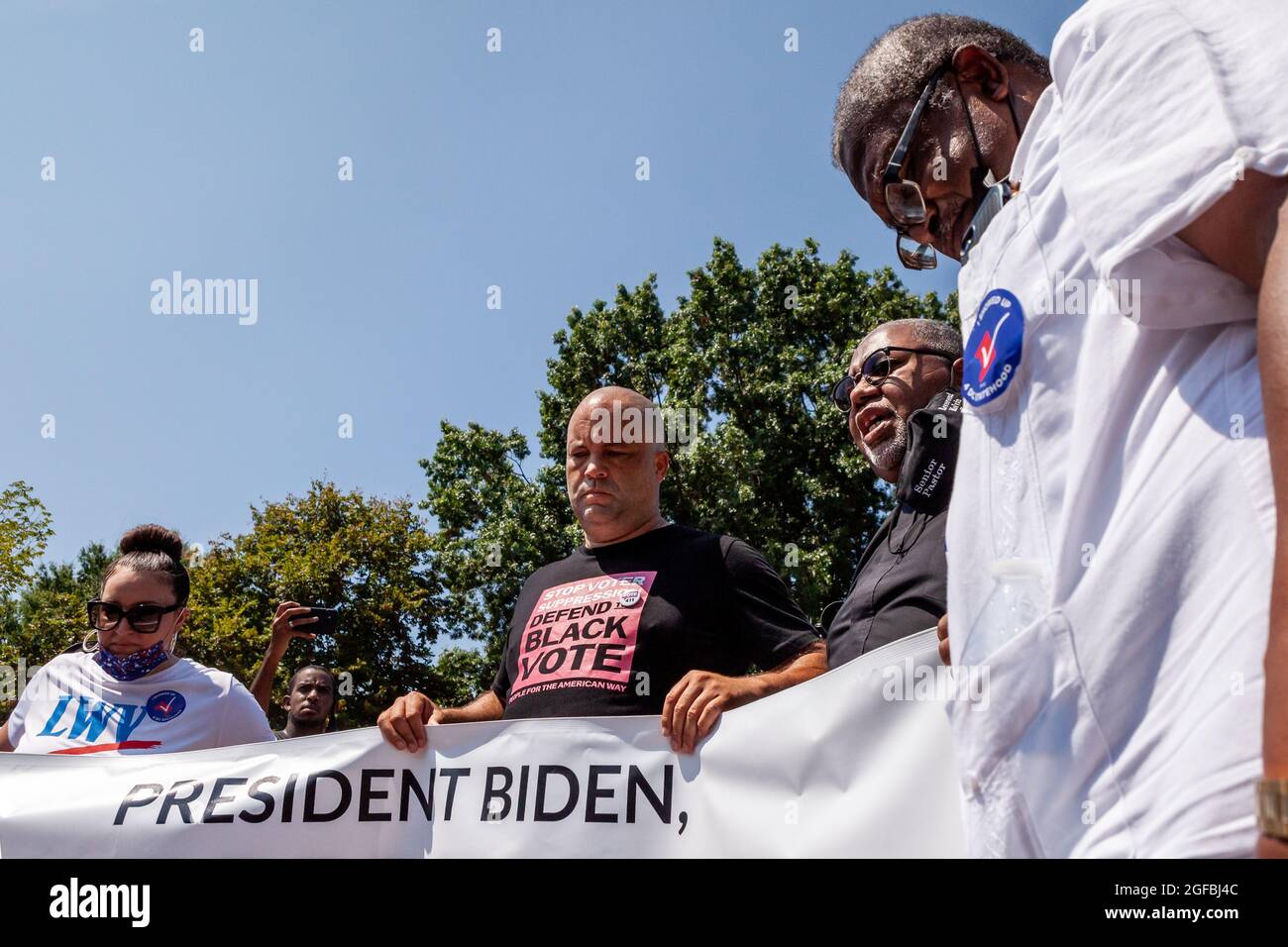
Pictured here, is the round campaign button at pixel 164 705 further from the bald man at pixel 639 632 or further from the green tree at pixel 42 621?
the green tree at pixel 42 621

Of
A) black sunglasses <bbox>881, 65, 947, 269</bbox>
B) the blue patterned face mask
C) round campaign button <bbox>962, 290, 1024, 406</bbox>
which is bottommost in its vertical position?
the blue patterned face mask

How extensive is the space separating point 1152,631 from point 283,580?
27357 millimetres

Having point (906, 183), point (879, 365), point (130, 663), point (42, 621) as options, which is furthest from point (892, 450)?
point (42, 621)

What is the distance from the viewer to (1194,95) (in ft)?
3.43

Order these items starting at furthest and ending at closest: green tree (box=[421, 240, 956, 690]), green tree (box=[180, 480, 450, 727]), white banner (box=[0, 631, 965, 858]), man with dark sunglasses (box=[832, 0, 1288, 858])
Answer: green tree (box=[180, 480, 450, 727]) < green tree (box=[421, 240, 956, 690]) < white banner (box=[0, 631, 965, 858]) < man with dark sunglasses (box=[832, 0, 1288, 858])

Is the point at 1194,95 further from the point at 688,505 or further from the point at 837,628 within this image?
the point at 688,505

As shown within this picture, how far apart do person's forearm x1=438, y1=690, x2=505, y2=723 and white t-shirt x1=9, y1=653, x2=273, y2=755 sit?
1.00 metres

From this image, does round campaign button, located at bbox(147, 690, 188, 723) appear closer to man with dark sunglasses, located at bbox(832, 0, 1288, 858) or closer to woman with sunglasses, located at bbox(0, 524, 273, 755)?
woman with sunglasses, located at bbox(0, 524, 273, 755)

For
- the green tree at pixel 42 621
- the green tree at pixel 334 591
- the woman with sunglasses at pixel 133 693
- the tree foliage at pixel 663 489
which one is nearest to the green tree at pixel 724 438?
the tree foliage at pixel 663 489

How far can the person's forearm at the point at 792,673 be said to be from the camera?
3.13 m

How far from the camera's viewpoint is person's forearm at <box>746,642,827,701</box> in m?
3.13

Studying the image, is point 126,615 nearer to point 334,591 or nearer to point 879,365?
point 879,365

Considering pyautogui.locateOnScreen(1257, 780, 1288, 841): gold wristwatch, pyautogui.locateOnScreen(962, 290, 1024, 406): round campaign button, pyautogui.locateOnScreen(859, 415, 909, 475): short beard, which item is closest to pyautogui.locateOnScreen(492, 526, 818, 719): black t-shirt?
pyautogui.locateOnScreen(859, 415, 909, 475): short beard
